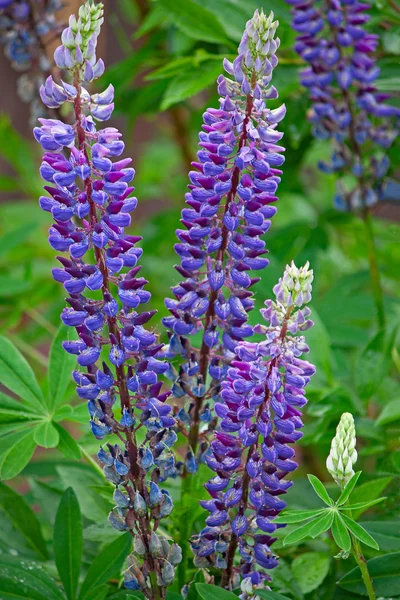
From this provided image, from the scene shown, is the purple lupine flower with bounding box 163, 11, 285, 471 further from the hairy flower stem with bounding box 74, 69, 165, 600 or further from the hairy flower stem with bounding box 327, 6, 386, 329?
the hairy flower stem with bounding box 327, 6, 386, 329

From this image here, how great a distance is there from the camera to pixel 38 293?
1985 mm

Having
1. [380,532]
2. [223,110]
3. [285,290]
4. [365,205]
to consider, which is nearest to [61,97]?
[223,110]

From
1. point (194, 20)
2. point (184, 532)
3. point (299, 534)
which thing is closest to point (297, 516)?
point (299, 534)

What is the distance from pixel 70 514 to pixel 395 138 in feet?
2.98

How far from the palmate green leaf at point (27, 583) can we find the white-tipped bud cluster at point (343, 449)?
409 mm

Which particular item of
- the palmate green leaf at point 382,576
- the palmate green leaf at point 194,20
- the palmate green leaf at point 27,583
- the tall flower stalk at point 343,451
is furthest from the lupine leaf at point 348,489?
the palmate green leaf at point 194,20

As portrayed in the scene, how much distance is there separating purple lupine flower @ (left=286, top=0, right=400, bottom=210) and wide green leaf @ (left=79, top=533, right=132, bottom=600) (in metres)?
0.81

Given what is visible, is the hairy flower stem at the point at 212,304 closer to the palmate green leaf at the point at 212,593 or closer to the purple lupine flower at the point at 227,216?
the purple lupine flower at the point at 227,216

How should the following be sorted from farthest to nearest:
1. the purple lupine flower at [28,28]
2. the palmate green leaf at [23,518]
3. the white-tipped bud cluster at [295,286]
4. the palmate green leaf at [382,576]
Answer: the purple lupine flower at [28,28]
the palmate green leaf at [23,518]
the palmate green leaf at [382,576]
the white-tipped bud cluster at [295,286]

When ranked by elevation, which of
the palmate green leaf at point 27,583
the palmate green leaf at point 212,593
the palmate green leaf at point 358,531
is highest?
the palmate green leaf at point 358,531

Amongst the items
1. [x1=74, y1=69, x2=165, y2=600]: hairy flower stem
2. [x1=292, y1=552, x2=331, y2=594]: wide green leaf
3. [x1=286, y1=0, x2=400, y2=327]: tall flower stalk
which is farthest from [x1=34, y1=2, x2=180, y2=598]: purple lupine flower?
[x1=286, y1=0, x2=400, y2=327]: tall flower stalk

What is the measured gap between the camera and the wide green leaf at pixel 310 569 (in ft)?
3.48

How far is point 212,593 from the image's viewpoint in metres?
0.88

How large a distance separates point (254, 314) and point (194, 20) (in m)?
0.53
